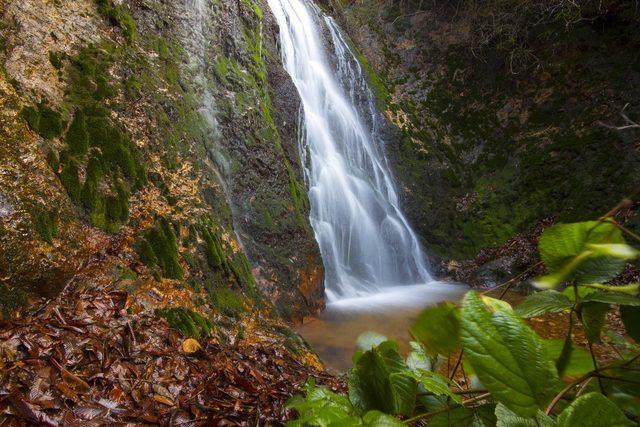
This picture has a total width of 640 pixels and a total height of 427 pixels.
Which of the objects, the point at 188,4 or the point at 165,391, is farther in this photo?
the point at 188,4

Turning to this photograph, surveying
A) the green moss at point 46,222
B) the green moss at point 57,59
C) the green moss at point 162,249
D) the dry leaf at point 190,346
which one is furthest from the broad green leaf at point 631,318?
the green moss at point 57,59

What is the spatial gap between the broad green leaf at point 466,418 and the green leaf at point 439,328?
0.42ft

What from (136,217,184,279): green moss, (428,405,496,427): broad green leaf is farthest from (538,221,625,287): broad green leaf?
(136,217,184,279): green moss

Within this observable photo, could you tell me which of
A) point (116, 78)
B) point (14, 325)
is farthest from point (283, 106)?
point (14, 325)

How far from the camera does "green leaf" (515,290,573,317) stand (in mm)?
603

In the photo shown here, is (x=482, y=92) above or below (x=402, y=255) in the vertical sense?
above

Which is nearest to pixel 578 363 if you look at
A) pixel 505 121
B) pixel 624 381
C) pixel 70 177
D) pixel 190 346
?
pixel 624 381

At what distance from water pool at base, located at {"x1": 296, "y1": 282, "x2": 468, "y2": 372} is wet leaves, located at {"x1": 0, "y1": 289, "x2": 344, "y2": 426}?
5.70 feet

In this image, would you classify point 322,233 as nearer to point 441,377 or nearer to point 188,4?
point 188,4

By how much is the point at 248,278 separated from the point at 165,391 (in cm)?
204

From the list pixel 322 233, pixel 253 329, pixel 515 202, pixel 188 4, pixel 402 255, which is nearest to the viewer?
pixel 253 329

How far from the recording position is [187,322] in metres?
2.56

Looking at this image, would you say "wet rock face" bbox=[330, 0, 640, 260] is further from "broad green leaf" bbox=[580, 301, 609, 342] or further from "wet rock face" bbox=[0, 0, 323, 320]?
"broad green leaf" bbox=[580, 301, 609, 342]

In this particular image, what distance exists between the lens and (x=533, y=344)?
51cm
